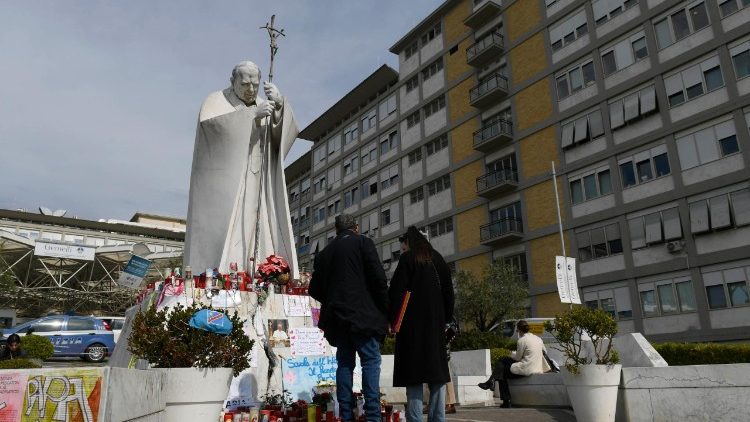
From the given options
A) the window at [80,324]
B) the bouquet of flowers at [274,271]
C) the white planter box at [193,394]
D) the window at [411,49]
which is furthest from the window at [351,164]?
the white planter box at [193,394]

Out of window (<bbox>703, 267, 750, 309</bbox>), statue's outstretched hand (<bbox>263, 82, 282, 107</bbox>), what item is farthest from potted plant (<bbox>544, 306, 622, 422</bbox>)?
window (<bbox>703, 267, 750, 309</bbox>)

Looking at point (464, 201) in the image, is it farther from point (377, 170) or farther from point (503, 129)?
point (377, 170)

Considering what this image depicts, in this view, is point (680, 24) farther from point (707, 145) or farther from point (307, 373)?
point (307, 373)

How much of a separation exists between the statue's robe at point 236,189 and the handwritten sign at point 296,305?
1.14 metres

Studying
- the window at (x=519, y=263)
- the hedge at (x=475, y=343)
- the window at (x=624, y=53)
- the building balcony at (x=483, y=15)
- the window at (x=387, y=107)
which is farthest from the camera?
the window at (x=387, y=107)

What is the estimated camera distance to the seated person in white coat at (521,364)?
9031 mm

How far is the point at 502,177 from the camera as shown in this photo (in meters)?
33.6

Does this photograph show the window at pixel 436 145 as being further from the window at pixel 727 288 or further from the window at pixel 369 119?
the window at pixel 727 288

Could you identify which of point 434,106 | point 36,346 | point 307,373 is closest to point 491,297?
point 434,106

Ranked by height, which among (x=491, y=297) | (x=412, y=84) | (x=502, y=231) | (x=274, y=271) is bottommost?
(x=274, y=271)

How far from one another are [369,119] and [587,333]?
43.0 m

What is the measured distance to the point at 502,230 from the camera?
3288cm

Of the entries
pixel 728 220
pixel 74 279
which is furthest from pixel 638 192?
pixel 74 279

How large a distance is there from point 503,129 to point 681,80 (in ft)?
33.9
